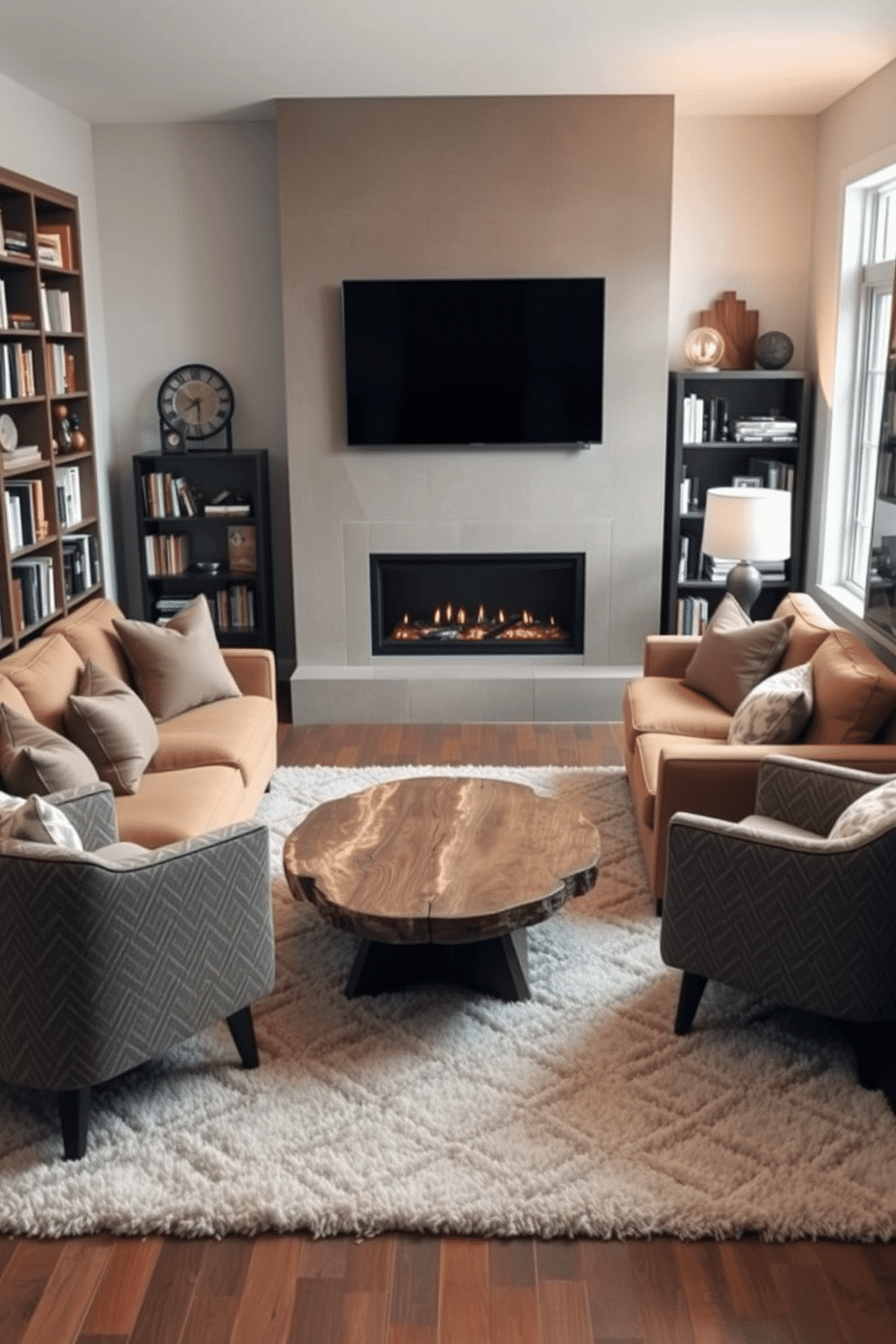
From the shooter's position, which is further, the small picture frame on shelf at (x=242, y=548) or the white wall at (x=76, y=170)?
the small picture frame on shelf at (x=242, y=548)

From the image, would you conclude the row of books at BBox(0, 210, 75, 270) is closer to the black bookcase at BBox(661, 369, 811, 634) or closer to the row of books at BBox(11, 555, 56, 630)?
the row of books at BBox(11, 555, 56, 630)

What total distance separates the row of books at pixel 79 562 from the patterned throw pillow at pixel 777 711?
3.14 meters

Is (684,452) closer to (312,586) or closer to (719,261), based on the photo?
(719,261)

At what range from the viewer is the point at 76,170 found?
6.07 m

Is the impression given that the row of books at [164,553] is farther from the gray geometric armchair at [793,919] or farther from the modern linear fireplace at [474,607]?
the gray geometric armchair at [793,919]

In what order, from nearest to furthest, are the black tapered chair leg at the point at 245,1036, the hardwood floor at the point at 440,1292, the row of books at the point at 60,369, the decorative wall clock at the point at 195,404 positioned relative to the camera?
1. the hardwood floor at the point at 440,1292
2. the black tapered chair leg at the point at 245,1036
3. the row of books at the point at 60,369
4. the decorative wall clock at the point at 195,404

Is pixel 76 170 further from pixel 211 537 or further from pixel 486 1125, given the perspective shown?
pixel 486 1125

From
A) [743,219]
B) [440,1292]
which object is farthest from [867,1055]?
[743,219]

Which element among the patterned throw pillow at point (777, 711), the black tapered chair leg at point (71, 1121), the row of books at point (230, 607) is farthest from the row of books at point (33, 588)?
the patterned throw pillow at point (777, 711)

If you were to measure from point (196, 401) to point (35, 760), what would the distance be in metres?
3.48

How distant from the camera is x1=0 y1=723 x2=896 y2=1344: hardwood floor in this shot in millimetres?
2357

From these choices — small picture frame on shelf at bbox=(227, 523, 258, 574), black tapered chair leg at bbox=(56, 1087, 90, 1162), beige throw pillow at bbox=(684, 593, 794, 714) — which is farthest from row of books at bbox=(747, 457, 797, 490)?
black tapered chair leg at bbox=(56, 1087, 90, 1162)

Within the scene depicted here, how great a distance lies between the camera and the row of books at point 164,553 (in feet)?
21.4

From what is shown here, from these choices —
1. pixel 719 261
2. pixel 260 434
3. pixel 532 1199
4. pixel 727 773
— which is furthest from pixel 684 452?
pixel 532 1199
